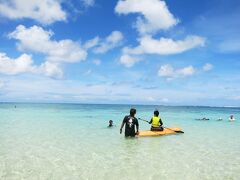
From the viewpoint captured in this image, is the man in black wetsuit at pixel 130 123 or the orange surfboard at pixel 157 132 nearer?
the man in black wetsuit at pixel 130 123

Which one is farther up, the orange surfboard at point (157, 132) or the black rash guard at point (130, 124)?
the black rash guard at point (130, 124)

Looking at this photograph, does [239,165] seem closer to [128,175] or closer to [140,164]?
[140,164]

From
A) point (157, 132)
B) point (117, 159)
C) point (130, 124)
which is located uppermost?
point (130, 124)

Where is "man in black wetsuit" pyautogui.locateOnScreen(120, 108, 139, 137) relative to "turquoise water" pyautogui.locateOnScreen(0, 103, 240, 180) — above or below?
above

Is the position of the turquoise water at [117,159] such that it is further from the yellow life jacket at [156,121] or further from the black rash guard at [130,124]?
the yellow life jacket at [156,121]

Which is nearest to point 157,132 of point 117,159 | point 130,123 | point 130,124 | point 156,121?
point 156,121

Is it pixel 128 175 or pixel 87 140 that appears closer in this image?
pixel 128 175

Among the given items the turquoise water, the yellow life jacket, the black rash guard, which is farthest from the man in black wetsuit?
the yellow life jacket

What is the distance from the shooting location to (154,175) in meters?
9.12

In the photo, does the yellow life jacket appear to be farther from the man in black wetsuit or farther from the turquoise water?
the man in black wetsuit

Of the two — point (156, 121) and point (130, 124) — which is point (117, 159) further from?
point (156, 121)

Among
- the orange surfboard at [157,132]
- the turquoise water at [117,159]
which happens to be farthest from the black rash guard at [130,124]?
the orange surfboard at [157,132]

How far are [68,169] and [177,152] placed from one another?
535 centimetres

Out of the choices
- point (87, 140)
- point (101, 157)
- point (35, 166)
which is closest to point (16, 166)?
point (35, 166)
